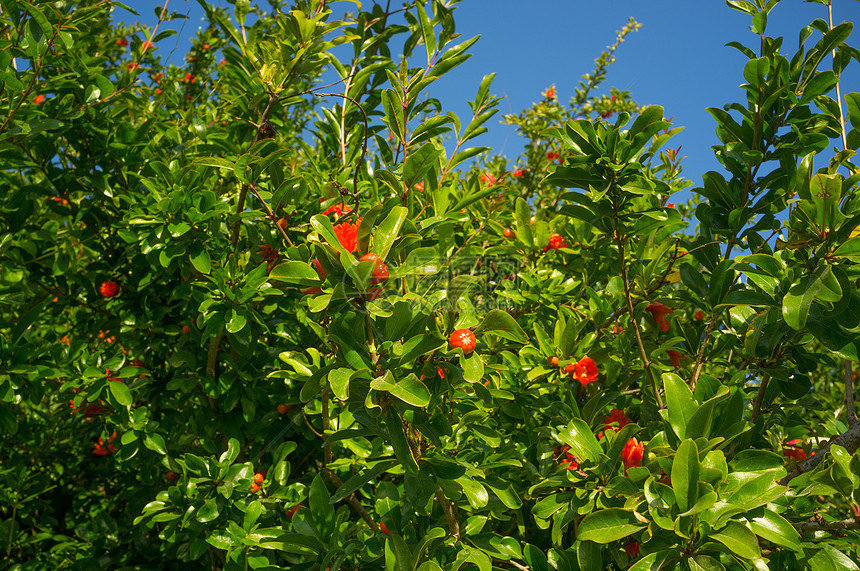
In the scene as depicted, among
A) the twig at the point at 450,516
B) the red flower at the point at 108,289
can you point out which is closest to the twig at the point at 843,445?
the twig at the point at 450,516

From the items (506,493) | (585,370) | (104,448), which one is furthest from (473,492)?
(104,448)

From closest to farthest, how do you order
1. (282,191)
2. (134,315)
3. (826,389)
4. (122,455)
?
(282,191) < (122,455) < (134,315) < (826,389)

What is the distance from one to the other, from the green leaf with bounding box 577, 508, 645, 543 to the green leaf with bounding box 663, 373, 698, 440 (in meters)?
0.19

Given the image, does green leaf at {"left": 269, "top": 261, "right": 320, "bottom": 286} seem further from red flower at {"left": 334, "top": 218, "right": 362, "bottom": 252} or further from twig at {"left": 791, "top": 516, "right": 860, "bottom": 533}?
twig at {"left": 791, "top": 516, "right": 860, "bottom": 533}

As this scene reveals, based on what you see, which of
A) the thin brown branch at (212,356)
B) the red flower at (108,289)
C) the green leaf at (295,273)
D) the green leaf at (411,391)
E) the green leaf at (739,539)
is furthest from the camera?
the red flower at (108,289)

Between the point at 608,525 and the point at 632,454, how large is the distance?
0.25m

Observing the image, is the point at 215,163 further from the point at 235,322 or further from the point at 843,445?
the point at 843,445

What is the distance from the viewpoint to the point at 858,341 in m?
1.14

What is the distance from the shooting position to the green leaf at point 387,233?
985mm

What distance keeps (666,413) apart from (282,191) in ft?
3.37

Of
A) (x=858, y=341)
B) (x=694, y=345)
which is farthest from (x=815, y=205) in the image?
(x=694, y=345)

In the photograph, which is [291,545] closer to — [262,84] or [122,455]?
[122,455]

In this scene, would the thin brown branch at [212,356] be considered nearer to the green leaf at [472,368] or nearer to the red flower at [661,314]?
the green leaf at [472,368]

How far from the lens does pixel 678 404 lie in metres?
1.03
